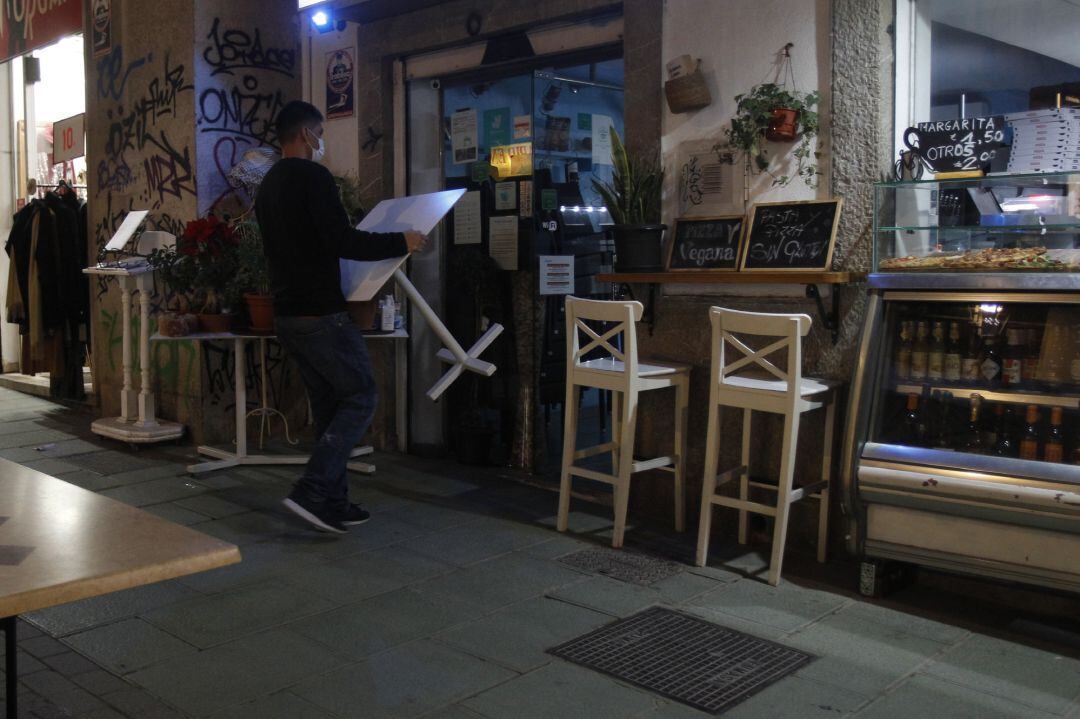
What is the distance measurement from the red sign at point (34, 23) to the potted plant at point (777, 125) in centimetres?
613

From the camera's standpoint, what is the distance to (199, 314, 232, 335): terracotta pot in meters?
5.81

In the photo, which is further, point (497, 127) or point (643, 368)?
point (497, 127)

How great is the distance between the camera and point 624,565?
4227 millimetres

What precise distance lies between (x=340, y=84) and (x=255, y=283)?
1.84 m

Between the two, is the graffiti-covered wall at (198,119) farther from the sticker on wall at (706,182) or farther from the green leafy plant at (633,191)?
the sticker on wall at (706,182)

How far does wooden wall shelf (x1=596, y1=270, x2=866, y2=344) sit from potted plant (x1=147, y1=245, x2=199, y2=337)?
2487 millimetres

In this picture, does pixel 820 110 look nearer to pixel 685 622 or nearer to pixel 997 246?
pixel 997 246

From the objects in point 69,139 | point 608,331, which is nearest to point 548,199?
point 608,331

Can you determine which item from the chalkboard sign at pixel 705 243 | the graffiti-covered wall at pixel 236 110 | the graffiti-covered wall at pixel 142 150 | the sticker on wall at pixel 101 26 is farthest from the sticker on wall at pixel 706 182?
the sticker on wall at pixel 101 26

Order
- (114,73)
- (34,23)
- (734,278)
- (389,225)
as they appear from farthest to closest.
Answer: (34,23), (114,73), (389,225), (734,278)

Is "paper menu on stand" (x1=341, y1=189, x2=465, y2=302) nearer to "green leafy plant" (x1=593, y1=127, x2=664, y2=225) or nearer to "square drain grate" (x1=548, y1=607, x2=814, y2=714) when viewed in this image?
"green leafy plant" (x1=593, y1=127, x2=664, y2=225)

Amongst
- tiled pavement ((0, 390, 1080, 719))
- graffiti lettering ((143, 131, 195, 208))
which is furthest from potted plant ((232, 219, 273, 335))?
graffiti lettering ((143, 131, 195, 208))

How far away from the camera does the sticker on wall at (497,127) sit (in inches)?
235

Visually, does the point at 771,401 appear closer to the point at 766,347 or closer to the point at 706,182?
the point at 766,347
